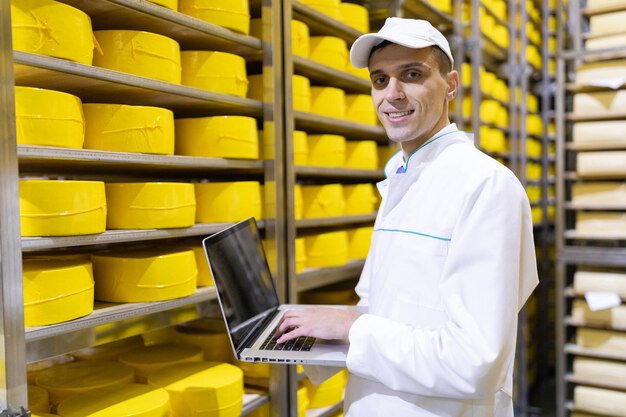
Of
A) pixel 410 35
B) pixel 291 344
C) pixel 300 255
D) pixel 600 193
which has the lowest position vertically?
pixel 291 344

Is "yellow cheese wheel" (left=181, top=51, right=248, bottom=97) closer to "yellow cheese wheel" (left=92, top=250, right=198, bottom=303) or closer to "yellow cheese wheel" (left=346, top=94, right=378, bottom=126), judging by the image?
"yellow cheese wheel" (left=92, top=250, right=198, bottom=303)

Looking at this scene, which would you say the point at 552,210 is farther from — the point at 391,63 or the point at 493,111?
the point at 391,63

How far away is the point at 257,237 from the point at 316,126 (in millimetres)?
900

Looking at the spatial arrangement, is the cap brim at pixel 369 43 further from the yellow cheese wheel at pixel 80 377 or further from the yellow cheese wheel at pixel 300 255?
the yellow cheese wheel at pixel 80 377

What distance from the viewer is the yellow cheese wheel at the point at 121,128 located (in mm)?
1488

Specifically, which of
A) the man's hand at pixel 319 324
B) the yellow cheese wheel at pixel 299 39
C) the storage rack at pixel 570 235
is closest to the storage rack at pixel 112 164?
the yellow cheese wheel at pixel 299 39

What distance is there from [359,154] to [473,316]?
5.15 feet

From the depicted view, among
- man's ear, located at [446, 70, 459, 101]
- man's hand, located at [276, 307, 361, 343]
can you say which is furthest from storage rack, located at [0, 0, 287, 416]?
man's ear, located at [446, 70, 459, 101]

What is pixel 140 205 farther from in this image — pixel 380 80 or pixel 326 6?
pixel 326 6

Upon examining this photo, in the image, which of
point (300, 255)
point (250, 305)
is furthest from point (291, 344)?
point (300, 255)

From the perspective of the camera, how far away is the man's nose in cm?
125

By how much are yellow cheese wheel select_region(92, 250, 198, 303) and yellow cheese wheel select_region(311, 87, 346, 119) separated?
0.95 meters

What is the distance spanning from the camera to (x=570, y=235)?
3.17 metres

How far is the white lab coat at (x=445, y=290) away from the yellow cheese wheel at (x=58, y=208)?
27.1 inches
